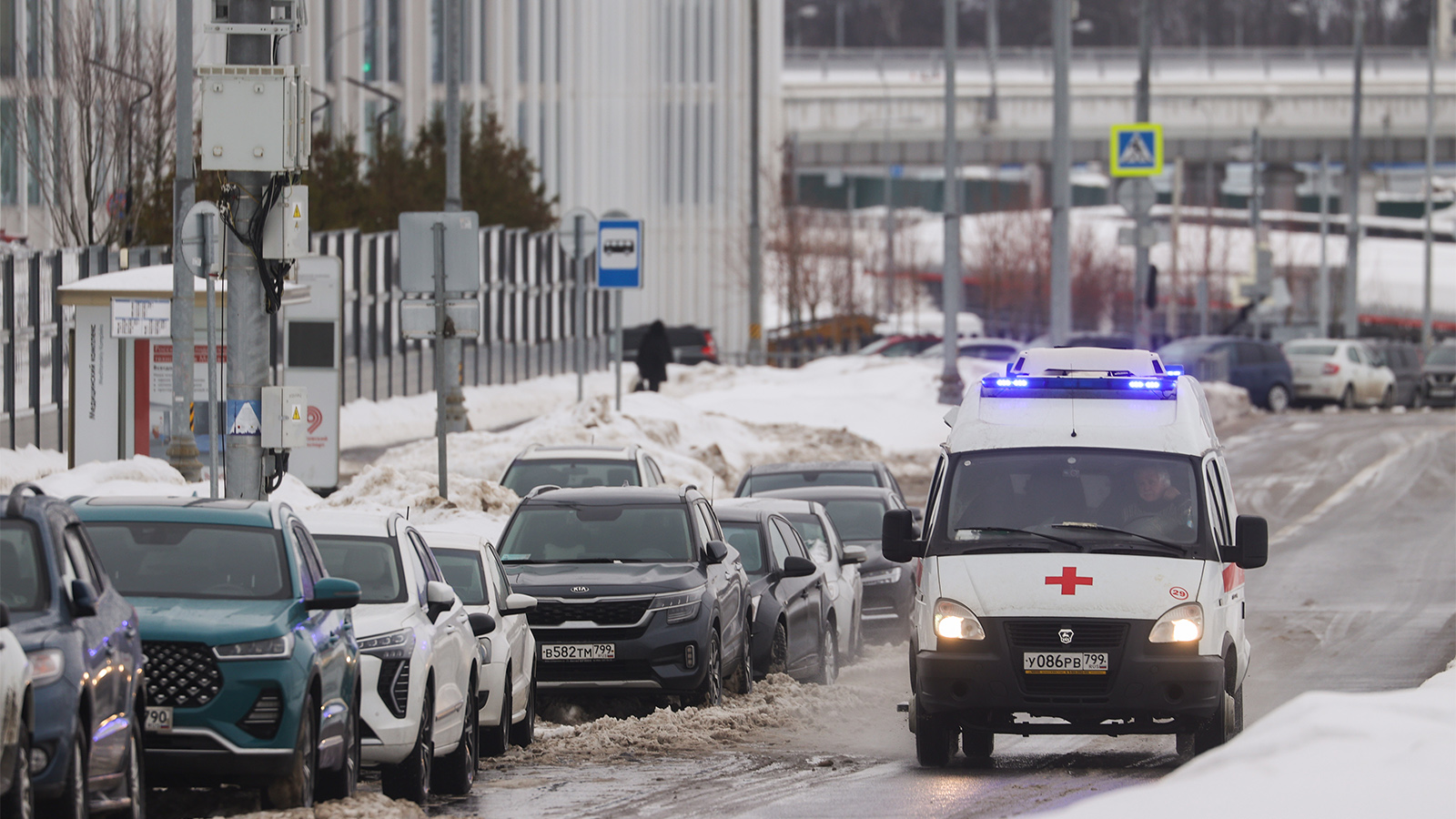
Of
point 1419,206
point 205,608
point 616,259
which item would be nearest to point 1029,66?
point 1419,206

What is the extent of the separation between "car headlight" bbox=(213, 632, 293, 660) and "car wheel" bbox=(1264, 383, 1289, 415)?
42.9 meters

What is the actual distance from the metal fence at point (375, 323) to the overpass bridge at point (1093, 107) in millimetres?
19699

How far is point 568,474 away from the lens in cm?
2039

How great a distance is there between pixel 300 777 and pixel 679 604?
499 centimetres

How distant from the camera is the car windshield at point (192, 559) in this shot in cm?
949

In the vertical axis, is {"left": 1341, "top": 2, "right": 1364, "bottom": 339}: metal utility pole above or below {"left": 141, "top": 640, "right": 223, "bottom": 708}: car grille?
above

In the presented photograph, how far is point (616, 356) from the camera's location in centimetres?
2962

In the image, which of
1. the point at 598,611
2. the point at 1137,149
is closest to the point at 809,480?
the point at 598,611

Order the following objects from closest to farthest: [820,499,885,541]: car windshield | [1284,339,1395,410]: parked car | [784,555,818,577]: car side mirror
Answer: [784,555,818,577]: car side mirror, [820,499,885,541]: car windshield, [1284,339,1395,410]: parked car

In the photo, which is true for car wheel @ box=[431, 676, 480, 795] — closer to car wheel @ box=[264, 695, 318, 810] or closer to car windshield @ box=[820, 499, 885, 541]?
car wheel @ box=[264, 695, 318, 810]

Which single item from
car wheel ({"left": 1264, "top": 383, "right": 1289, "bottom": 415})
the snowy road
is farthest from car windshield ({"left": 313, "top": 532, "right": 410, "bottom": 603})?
car wheel ({"left": 1264, "top": 383, "right": 1289, "bottom": 415})

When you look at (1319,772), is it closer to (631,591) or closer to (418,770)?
(418,770)

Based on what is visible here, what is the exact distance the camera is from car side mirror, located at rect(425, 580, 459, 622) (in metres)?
10.9

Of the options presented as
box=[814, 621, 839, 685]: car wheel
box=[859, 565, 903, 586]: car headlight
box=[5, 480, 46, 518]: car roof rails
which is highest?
box=[5, 480, 46, 518]: car roof rails
